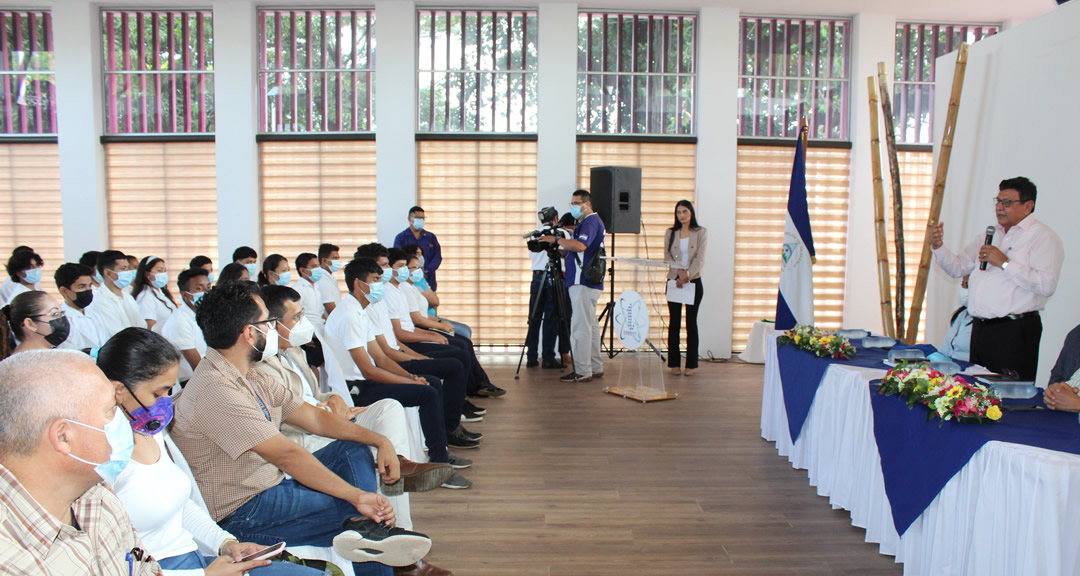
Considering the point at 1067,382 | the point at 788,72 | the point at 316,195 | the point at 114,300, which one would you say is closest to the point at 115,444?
the point at 1067,382

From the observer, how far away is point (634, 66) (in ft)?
26.5

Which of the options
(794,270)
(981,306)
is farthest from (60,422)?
(794,270)

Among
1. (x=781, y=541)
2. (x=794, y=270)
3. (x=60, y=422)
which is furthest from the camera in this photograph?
(x=794, y=270)

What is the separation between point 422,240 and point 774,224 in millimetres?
3861

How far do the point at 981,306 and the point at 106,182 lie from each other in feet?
27.4

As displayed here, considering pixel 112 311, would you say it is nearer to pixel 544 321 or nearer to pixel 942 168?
pixel 544 321

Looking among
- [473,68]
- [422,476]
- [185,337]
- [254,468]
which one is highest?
[473,68]

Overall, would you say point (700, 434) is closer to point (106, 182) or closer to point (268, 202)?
point (268, 202)

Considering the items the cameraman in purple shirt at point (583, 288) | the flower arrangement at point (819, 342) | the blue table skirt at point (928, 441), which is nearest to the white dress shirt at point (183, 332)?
the cameraman in purple shirt at point (583, 288)

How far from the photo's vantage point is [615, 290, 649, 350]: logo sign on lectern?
607 cm

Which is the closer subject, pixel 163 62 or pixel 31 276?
pixel 31 276

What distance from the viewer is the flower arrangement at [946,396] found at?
2.67 meters

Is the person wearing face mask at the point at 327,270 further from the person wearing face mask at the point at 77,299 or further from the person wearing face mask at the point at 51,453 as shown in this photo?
the person wearing face mask at the point at 51,453

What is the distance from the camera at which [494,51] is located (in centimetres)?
804
